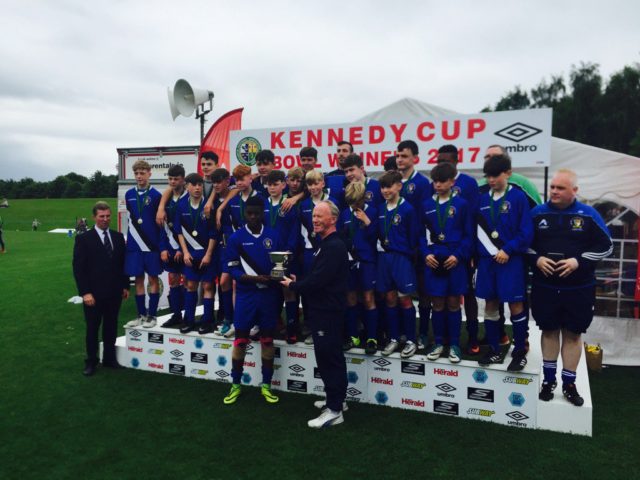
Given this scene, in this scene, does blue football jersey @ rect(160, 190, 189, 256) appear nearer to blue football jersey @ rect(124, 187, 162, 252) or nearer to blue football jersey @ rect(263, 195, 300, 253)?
blue football jersey @ rect(124, 187, 162, 252)

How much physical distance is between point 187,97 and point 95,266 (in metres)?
5.12

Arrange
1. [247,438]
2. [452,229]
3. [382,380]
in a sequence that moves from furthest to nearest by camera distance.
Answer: [382,380] < [452,229] < [247,438]

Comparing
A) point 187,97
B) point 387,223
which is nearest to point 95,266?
point 387,223

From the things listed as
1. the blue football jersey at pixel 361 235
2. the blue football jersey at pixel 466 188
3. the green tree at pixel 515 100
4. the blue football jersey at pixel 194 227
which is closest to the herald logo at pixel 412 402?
the blue football jersey at pixel 361 235

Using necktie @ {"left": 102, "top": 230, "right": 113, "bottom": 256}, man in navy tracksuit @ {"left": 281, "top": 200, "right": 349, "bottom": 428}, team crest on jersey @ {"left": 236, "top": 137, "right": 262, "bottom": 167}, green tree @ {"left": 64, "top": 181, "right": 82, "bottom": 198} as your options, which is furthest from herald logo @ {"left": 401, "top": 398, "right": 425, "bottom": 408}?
green tree @ {"left": 64, "top": 181, "right": 82, "bottom": 198}

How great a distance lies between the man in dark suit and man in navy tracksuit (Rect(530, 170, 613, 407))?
13.8 ft

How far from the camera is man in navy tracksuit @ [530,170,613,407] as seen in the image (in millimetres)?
3584

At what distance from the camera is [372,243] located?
429cm

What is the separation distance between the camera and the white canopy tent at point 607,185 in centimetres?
598

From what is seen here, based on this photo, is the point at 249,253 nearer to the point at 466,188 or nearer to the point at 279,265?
the point at 279,265

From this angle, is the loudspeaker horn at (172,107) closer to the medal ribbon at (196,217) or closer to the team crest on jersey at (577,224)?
the medal ribbon at (196,217)

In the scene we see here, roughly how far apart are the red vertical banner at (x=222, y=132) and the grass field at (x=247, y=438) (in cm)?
537

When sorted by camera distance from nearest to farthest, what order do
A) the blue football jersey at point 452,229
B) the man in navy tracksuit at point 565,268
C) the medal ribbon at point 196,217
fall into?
1. the man in navy tracksuit at point 565,268
2. the blue football jersey at point 452,229
3. the medal ribbon at point 196,217

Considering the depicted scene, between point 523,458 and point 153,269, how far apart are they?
396cm
